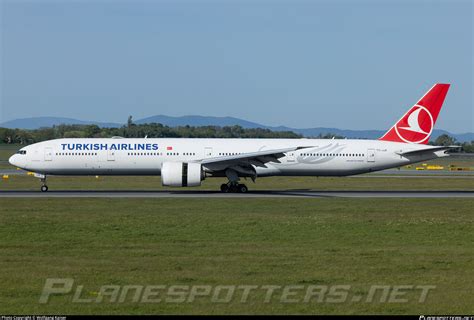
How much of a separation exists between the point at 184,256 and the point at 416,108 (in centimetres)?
3151

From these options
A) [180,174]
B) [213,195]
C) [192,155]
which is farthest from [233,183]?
[180,174]

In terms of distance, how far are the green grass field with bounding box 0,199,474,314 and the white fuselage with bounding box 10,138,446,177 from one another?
36.2 feet

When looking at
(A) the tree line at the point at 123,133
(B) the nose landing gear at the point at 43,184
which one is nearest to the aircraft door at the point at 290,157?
(B) the nose landing gear at the point at 43,184

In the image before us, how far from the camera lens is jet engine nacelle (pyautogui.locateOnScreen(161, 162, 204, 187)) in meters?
40.5

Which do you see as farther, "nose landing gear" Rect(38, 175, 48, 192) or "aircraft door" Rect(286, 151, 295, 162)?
"aircraft door" Rect(286, 151, 295, 162)

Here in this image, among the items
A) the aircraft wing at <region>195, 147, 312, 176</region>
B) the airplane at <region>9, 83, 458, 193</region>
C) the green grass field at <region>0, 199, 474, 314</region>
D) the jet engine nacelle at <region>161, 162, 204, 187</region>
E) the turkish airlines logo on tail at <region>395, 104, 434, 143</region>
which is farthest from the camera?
the turkish airlines logo on tail at <region>395, 104, 434, 143</region>

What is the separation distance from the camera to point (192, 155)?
146ft

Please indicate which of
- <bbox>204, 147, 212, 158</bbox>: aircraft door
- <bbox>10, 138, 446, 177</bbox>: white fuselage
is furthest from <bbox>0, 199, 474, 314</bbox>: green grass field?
<bbox>204, 147, 212, 158</bbox>: aircraft door

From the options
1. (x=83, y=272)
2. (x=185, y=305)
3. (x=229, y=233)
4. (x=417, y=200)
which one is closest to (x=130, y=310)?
(x=185, y=305)

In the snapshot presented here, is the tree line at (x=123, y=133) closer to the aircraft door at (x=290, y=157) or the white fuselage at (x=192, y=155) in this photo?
the white fuselage at (x=192, y=155)

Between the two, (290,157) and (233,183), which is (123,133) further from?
(233,183)

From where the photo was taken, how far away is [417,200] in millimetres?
37500

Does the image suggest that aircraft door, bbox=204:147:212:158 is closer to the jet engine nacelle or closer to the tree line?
the jet engine nacelle

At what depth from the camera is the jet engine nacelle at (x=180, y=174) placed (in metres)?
40.5
